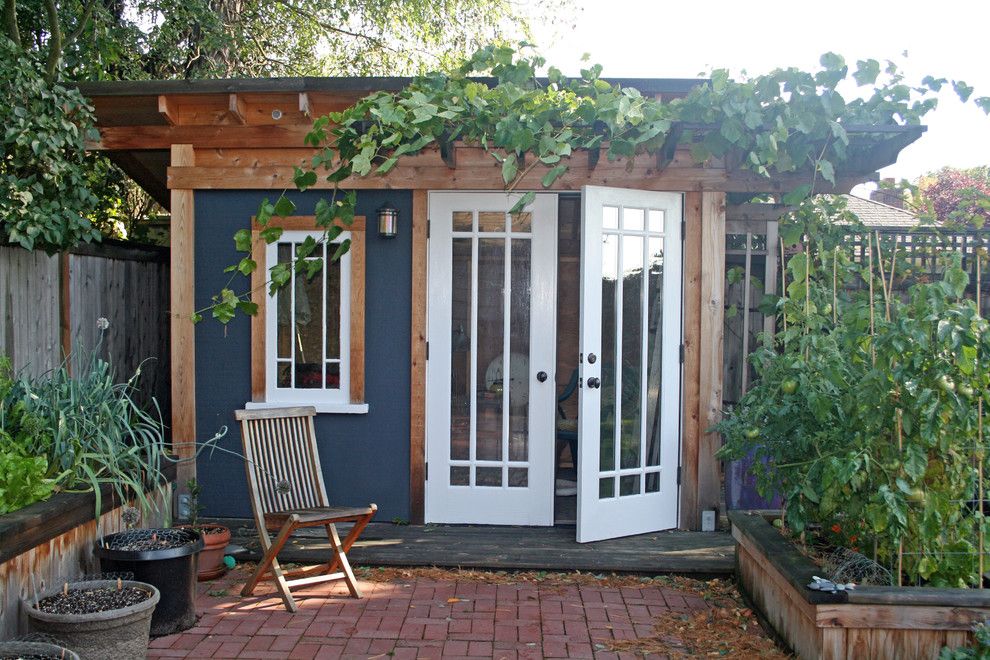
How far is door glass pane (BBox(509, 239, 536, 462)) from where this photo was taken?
19.3ft

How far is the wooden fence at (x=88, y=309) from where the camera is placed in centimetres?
564

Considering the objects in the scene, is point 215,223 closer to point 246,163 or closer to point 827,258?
point 246,163

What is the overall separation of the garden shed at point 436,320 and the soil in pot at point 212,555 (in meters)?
1.06

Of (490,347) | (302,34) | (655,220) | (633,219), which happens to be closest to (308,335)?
(490,347)

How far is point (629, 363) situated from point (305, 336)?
210cm

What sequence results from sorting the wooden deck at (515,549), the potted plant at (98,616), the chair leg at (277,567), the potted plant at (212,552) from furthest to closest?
1. the wooden deck at (515,549)
2. the potted plant at (212,552)
3. the chair leg at (277,567)
4. the potted plant at (98,616)

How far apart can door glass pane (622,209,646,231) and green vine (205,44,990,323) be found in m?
0.87

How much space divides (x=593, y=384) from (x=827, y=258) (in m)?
1.63

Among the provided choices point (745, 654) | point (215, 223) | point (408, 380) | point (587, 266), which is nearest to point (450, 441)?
point (408, 380)

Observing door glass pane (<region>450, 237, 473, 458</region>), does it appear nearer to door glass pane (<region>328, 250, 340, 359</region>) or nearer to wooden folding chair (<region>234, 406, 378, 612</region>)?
door glass pane (<region>328, 250, 340, 359</region>)

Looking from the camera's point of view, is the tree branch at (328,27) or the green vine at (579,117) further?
the tree branch at (328,27)

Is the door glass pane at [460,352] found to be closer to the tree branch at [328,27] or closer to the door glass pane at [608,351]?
the door glass pane at [608,351]

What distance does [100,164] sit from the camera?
6.35 meters

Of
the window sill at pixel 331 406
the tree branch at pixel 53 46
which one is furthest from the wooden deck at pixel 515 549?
the tree branch at pixel 53 46
